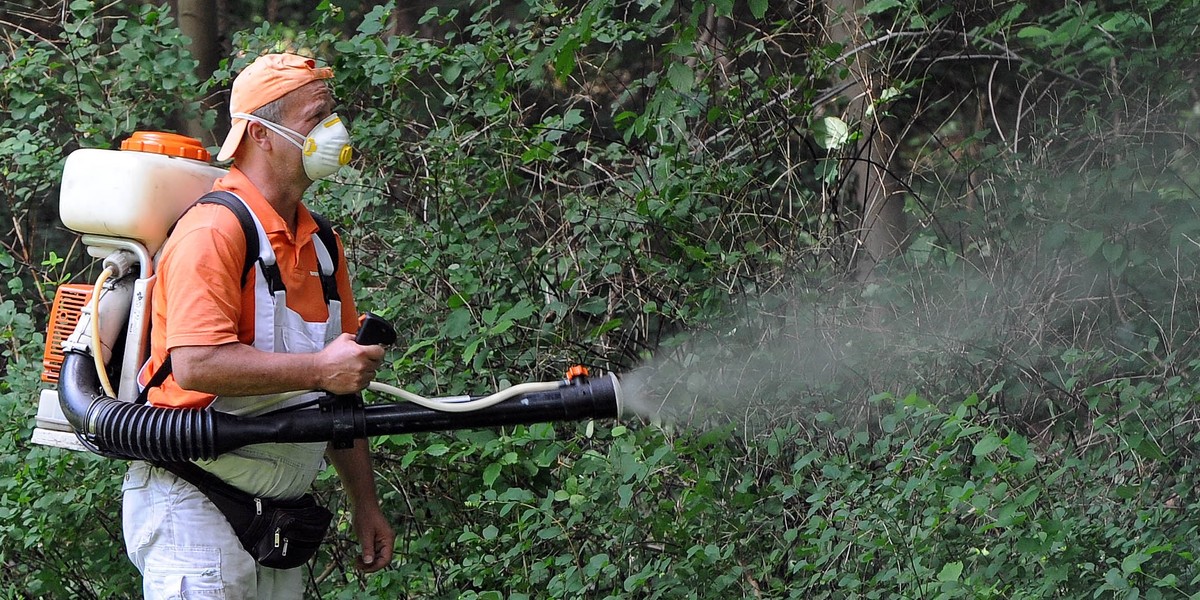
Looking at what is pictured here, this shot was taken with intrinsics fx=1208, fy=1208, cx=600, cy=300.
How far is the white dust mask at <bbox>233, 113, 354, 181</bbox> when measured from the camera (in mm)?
3303

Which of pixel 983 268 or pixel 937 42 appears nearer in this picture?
pixel 983 268

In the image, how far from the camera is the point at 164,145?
11.4ft

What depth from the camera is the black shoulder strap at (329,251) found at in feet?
11.1

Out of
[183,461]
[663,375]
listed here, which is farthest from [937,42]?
[183,461]

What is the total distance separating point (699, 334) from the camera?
5.52 m

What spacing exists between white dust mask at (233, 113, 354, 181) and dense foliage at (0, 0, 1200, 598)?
4.35 ft

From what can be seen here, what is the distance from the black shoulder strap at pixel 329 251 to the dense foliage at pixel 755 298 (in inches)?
52.6

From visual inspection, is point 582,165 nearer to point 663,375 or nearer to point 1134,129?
point 663,375

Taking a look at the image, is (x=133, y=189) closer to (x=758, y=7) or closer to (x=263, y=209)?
(x=263, y=209)

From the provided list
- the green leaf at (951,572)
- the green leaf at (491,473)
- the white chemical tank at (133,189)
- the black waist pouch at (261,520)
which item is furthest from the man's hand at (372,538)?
the green leaf at (951,572)

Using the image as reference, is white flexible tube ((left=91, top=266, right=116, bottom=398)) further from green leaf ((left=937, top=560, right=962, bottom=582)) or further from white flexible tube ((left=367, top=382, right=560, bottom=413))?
green leaf ((left=937, top=560, right=962, bottom=582))

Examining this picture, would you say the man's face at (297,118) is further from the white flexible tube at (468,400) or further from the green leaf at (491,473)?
the green leaf at (491,473)

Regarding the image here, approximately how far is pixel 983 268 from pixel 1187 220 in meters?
0.84

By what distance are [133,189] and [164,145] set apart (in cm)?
22
